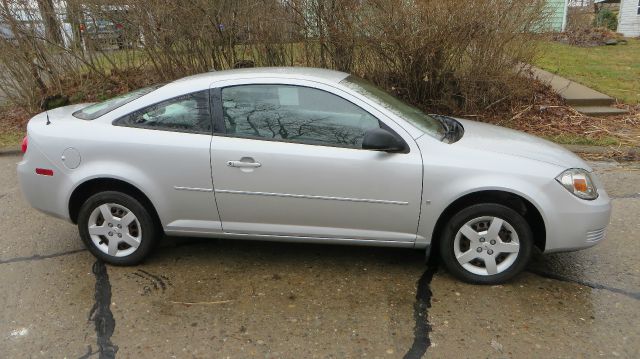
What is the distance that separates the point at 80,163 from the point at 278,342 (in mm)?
2012

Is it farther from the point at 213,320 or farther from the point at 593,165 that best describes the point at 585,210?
the point at 593,165

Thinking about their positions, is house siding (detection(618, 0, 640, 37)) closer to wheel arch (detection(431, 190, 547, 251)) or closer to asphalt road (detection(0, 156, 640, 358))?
asphalt road (detection(0, 156, 640, 358))

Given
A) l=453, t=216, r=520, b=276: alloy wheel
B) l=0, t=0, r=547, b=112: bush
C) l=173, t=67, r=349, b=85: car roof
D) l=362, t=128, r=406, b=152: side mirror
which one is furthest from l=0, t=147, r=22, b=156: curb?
l=453, t=216, r=520, b=276: alloy wheel

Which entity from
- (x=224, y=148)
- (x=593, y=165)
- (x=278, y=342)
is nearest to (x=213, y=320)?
(x=278, y=342)

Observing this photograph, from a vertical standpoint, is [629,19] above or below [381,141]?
below

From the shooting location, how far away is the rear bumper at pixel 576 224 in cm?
360

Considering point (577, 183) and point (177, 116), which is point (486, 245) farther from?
point (177, 116)

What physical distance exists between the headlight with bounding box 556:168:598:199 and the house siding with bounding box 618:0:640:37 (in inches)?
816

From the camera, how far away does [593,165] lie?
22.0 feet

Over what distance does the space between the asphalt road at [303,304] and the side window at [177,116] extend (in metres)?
1.09

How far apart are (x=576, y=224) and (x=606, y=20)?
22.1 metres

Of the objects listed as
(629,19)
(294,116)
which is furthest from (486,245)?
(629,19)

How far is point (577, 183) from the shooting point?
12.0 feet

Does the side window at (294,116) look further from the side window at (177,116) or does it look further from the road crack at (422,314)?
the road crack at (422,314)
